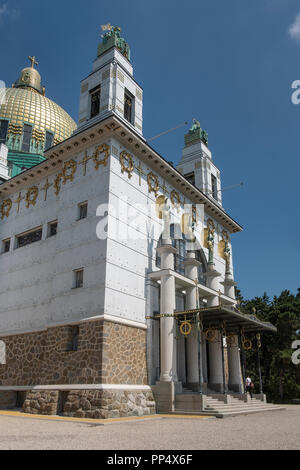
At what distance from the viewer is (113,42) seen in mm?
25094

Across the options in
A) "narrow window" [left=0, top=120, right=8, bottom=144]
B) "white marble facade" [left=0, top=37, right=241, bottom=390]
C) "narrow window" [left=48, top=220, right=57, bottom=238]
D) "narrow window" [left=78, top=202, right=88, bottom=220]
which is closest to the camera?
"white marble facade" [left=0, top=37, right=241, bottom=390]

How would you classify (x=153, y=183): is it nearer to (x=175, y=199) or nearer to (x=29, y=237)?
(x=175, y=199)

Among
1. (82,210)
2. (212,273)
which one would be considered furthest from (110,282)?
(212,273)

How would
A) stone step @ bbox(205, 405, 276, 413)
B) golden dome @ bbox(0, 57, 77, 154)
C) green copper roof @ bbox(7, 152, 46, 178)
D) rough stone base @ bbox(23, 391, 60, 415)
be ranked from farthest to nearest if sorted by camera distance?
golden dome @ bbox(0, 57, 77, 154)
green copper roof @ bbox(7, 152, 46, 178)
stone step @ bbox(205, 405, 276, 413)
rough stone base @ bbox(23, 391, 60, 415)

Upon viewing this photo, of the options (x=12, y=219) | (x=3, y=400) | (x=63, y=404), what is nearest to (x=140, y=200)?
(x=12, y=219)

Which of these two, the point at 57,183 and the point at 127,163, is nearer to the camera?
the point at 127,163

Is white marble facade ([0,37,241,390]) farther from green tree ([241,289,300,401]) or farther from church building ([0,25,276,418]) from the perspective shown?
green tree ([241,289,300,401])

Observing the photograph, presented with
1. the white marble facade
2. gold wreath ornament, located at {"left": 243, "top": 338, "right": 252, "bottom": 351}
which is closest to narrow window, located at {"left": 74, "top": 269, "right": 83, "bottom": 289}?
the white marble facade

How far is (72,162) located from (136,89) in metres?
7.16

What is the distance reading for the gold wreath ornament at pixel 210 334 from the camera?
22.2m

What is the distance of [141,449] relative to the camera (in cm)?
801

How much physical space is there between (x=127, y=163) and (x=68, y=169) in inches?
139

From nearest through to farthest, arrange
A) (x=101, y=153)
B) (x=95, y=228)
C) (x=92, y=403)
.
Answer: (x=92, y=403) → (x=95, y=228) → (x=101, y=153)

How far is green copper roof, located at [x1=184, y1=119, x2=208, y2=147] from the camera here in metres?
34.1
